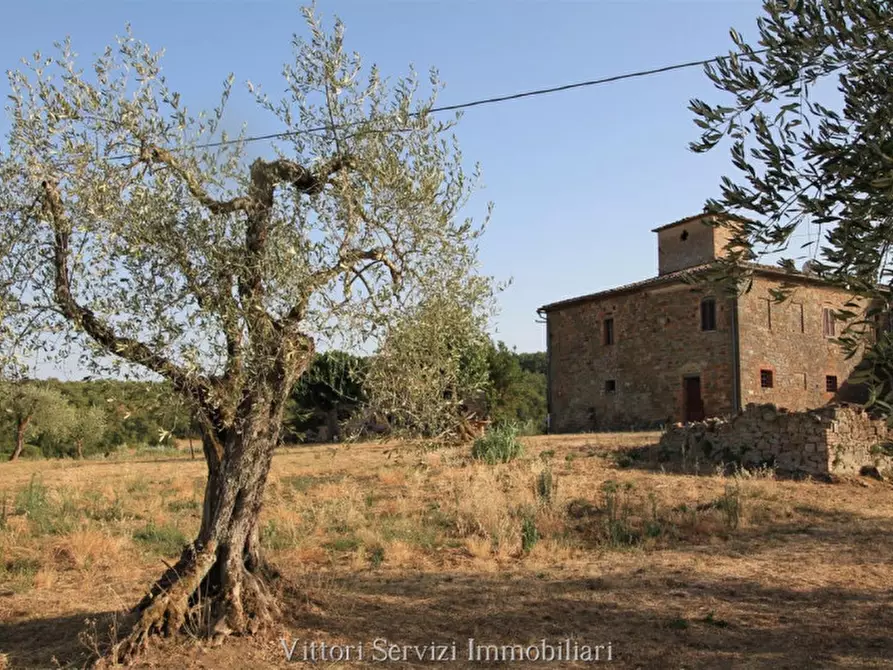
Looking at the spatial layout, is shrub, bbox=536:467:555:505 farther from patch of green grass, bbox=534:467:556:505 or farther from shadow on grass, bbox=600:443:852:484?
Result: shadow on grass, bbox=600:443:852:484

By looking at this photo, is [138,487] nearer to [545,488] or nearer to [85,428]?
[545,488]

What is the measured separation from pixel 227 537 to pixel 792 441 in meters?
14.6

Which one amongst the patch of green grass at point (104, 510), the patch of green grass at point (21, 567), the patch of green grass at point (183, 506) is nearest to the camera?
the patch of green grass at point (21, 567)

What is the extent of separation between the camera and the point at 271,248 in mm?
6270

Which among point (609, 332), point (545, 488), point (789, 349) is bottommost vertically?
point (545, 488)

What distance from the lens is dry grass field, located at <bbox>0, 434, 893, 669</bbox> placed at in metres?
7.25

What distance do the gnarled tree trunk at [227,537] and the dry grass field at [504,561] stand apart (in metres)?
0.25

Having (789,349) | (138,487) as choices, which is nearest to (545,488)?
(138,487)

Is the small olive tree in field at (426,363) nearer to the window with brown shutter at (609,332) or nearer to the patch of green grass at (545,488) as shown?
the patch of green grass at (545,488)

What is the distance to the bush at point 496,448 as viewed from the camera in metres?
18.0

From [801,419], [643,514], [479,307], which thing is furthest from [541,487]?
[479,307]

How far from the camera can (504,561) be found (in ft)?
35.4

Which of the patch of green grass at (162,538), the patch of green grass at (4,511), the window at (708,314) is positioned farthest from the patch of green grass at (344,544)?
the window at (708,314)

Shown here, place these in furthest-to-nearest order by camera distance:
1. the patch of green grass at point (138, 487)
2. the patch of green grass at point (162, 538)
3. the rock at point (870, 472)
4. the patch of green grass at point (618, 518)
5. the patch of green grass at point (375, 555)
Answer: the rock at point (870, 472)
the patch of green grass at point (138, 487)
the patch of green grass at point (618, 518)
the patch of green grass at point (162, 538)
the patch of green grass at point (375, 555)
